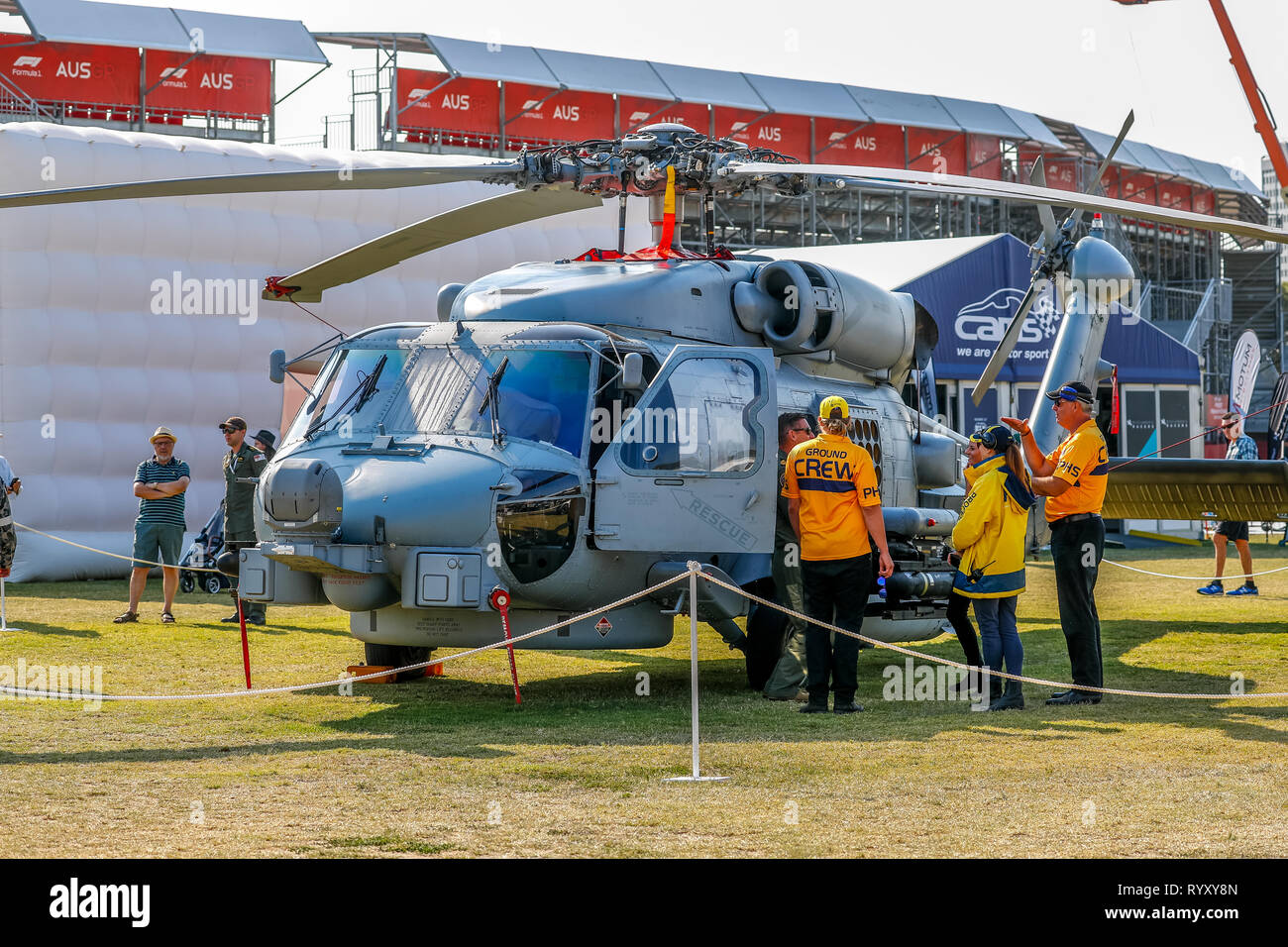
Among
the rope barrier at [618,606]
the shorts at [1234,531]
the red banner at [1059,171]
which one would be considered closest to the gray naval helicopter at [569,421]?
the rope barrier at [618,606]

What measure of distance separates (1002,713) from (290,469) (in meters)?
4.49

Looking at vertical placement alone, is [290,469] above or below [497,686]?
above

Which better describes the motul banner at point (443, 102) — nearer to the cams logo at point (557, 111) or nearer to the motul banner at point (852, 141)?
the cams logo at point (557, 111)

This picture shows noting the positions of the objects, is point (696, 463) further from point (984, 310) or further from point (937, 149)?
point (937, 149)

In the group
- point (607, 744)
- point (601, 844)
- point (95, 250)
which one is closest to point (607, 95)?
point (95, 250)

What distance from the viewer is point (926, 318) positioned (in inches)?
475

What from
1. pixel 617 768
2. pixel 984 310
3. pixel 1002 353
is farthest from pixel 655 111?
pixel 617 768

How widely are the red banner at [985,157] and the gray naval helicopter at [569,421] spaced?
28.7m

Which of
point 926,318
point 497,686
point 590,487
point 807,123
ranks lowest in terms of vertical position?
point 497,686

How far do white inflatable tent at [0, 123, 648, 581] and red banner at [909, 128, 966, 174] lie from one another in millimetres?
20339

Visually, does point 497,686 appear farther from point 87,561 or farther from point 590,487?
point 87,561

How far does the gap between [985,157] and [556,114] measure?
38.1 feet

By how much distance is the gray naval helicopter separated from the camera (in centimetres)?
857

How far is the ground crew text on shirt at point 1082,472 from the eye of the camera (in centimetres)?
923
